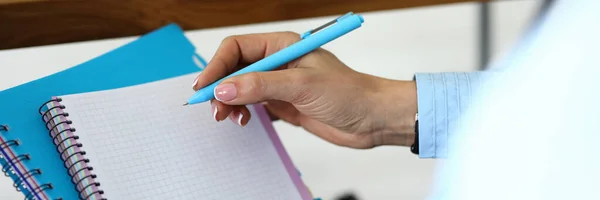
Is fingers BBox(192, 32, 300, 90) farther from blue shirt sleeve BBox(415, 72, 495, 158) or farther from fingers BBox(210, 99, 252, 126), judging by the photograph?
blue shirt sleeve BBox(415, 72, 495, 158)

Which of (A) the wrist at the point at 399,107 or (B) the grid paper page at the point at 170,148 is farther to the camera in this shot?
(A) the wrist at the point at 399,107

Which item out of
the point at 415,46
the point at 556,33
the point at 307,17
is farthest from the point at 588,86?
the point at 415,46

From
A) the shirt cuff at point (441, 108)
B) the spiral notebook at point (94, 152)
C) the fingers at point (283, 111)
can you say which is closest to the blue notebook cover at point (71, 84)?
the spiral notebook at point (94, 152)

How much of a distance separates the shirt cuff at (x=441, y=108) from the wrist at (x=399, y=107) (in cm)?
2

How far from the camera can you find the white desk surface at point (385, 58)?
5.12 ft

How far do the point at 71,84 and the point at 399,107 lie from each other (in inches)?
13.4

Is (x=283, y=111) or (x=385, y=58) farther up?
(x=385, y=58)

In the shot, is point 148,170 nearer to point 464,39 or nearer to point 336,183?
point 336,183

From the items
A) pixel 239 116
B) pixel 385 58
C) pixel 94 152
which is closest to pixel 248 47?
pixel 239 116

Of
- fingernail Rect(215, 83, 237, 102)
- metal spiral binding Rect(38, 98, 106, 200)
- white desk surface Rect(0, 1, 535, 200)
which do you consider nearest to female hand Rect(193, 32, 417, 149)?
fingernail Rect(215, 83, 237, 102)

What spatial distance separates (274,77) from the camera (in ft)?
2.11

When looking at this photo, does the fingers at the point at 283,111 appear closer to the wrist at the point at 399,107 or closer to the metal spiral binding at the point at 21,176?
the wrist at the point at 399,107

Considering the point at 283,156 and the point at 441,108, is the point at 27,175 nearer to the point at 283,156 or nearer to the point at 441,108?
the point at 283,156

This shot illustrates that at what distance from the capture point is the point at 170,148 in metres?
0.62
